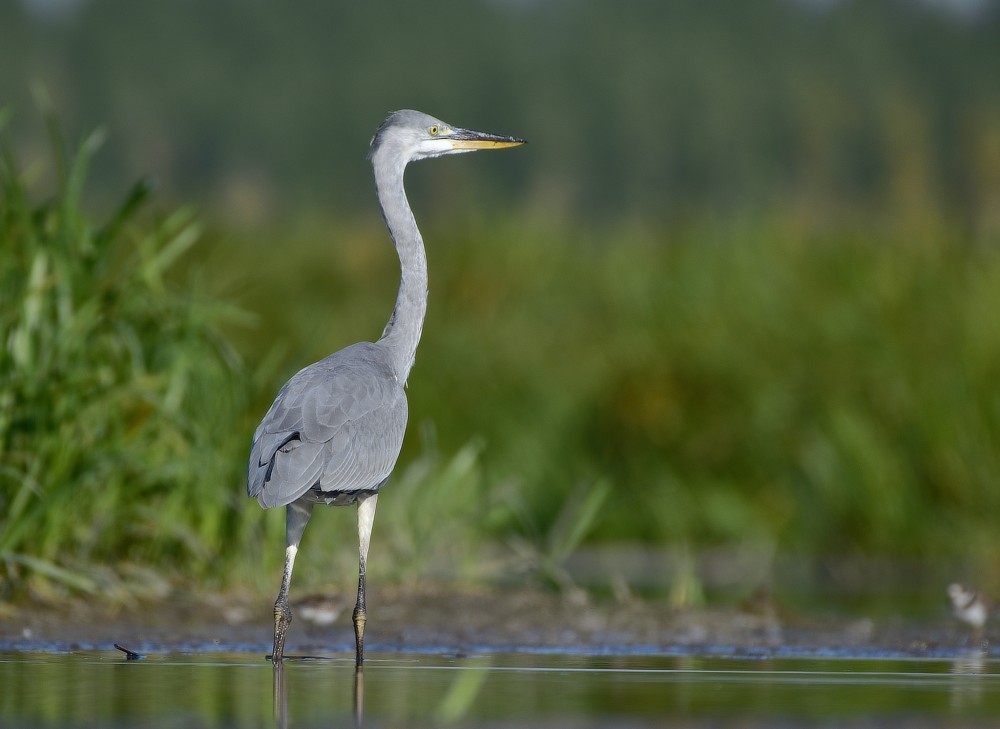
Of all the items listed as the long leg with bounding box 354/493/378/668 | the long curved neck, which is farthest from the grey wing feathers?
the long curved neck

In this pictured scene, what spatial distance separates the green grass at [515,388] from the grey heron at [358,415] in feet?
4.07

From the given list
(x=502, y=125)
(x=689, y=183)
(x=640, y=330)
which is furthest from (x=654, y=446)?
(x=502, y=125)

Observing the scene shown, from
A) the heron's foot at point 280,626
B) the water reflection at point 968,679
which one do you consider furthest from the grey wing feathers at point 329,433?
the water reflection at point 968,679

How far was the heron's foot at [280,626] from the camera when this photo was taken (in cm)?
658

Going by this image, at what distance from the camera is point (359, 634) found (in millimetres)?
6816

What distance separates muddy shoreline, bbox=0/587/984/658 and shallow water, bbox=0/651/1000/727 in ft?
1.24

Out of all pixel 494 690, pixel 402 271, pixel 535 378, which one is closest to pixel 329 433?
pixel 402 271

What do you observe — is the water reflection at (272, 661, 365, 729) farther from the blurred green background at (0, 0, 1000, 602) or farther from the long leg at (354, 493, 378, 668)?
the blurred green background at (0, 0, 1000, 602)

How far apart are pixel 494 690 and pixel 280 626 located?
4.01 ft

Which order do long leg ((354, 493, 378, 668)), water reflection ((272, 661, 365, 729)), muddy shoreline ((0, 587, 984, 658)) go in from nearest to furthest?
water reflection ((272, 661, 365, 729))
long leg ((354, 493, 378, 668))
muddy shoreline ((0, 587, 984, 658))

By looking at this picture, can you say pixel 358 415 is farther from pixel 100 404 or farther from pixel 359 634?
pixel 100 404

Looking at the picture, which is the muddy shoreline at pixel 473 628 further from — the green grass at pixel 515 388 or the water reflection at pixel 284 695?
the water reflection at pixel 284 695

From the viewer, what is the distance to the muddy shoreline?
7336mm

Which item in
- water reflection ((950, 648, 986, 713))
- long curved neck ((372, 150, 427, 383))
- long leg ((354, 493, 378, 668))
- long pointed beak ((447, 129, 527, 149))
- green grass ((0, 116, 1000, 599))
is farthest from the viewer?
green grass ((0, 116, 1000, 599))
